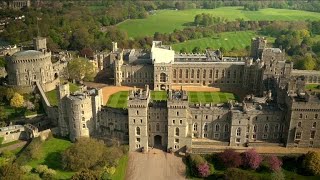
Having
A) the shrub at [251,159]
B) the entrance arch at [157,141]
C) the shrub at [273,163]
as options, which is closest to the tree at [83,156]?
the entrance arch at [157,141]

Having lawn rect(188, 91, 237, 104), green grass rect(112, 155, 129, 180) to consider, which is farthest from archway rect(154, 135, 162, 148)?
lawn rect(188, 91, 237, 104)

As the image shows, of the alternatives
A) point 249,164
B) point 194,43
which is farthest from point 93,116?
point 194,43

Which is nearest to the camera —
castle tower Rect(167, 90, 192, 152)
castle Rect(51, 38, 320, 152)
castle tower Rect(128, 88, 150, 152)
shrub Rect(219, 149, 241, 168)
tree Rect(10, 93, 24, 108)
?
shrub Rect(219, 149, 241, 168)

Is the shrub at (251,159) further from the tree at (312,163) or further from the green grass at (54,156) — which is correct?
the green grass at (54,156)

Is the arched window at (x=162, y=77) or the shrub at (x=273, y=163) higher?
the arched window at (x=162, y=77)

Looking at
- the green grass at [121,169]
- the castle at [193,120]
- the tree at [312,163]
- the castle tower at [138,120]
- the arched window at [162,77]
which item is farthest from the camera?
the arched window at [162,77]

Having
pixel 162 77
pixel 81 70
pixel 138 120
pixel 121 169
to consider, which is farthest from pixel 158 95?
pixel 121 169

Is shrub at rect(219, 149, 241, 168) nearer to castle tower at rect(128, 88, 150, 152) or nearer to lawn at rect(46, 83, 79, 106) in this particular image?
castle tower at rect(128, 88, 150, 152)
